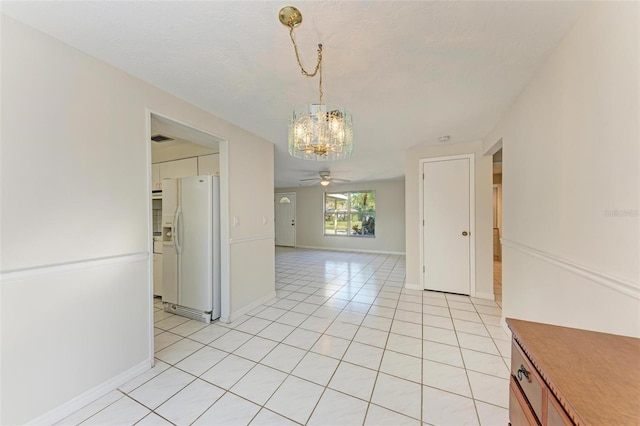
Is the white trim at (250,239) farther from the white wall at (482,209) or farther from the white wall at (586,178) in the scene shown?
the white wall at (586,178)

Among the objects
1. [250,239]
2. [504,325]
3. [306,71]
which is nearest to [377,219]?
[504,325]

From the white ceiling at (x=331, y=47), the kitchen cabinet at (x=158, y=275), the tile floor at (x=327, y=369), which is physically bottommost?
Result: the tile floor at (x=327, y=369)

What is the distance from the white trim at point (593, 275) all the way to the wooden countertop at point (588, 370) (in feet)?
0.98

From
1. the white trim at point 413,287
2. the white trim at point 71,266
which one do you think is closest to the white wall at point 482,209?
the white trim at point 413,287

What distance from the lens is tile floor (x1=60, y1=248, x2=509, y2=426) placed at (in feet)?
4.83

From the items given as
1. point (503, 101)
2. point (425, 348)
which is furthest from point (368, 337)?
point (503, 101)

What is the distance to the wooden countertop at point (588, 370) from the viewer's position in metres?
0.51

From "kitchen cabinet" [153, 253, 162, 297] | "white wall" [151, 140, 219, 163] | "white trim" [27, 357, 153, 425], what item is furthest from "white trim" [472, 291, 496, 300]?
"kitchen cabinet" [153, 253, 162, 297]

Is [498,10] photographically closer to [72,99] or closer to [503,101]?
[503,101]

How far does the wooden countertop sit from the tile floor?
3.32ft

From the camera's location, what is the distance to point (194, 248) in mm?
2842

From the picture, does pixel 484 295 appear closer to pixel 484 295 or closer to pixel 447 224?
pixel 484 295

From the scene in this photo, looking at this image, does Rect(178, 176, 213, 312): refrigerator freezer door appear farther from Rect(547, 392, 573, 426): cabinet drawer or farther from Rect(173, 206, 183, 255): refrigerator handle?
Rect(547, 392, 573, 426): cabinet drawer

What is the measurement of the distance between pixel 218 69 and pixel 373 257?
19.6ft
